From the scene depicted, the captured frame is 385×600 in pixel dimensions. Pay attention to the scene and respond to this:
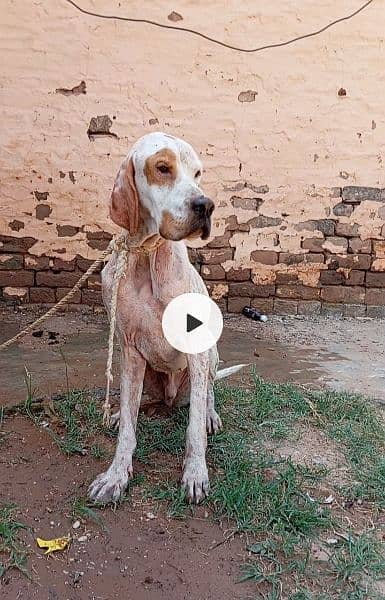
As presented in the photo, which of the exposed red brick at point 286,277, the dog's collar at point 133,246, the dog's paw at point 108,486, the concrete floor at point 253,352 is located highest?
the dog's collar at point 133,246

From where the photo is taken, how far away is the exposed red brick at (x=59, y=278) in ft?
17.8

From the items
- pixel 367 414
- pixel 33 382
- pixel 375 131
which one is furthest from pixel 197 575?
pixel 375 131

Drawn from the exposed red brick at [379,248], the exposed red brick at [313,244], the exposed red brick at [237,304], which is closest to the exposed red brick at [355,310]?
the exposed red brick at [379,248]

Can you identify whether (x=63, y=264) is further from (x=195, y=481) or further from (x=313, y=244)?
(x=195, y=481)

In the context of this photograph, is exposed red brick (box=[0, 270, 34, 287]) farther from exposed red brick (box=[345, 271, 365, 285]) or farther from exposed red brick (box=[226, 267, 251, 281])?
exposed red brick (box=[345, 271, 365, 285])

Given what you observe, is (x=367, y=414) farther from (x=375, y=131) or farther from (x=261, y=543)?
(x=375, y=131)

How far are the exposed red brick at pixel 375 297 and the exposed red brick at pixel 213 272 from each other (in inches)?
50.8

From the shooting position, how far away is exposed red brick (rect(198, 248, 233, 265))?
543 cm

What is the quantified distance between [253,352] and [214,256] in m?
1.23

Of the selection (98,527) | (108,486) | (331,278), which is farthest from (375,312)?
(98,527)

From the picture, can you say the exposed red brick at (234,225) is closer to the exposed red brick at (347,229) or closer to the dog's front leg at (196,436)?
the exposed red brick at (347,229)

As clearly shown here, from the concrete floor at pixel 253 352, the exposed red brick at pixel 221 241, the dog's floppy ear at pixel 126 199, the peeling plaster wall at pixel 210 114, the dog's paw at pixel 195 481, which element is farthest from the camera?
the exposed red brick at pixel 221 241

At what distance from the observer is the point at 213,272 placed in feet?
18.0

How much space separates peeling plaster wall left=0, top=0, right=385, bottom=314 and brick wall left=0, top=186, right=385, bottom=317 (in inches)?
1.1
